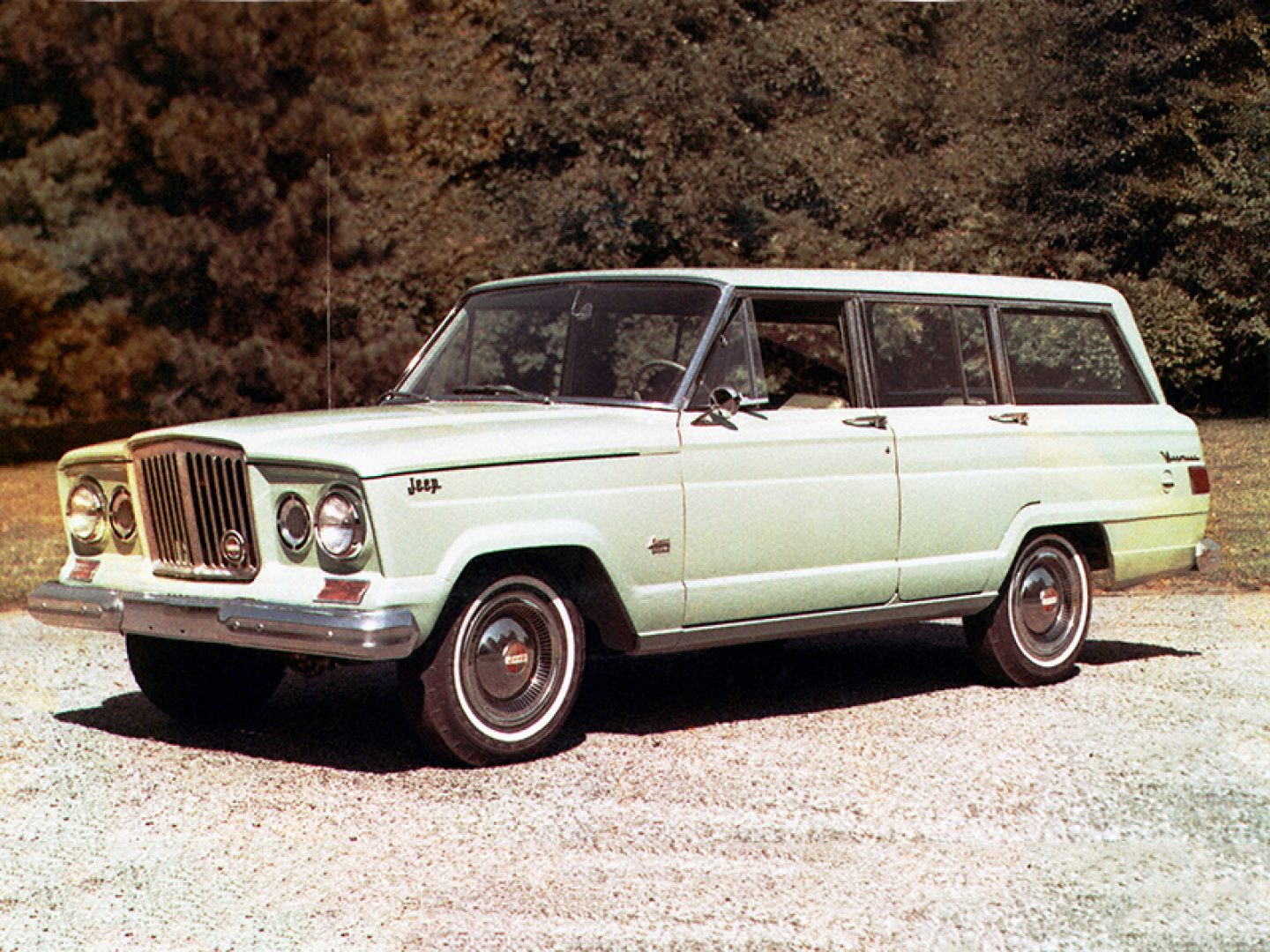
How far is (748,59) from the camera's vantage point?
75.7 ft

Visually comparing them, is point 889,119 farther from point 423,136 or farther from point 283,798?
point 283,798

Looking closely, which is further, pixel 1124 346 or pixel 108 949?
pixel 1124 346

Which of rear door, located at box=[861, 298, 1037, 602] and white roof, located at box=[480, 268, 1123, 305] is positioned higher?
white roof, located at box=[480, 268, 1123, 305]

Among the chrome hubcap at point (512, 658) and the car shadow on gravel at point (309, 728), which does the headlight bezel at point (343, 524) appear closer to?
the chrome hubcap at point (512, 658)

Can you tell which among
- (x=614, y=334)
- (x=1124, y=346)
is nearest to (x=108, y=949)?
(x=614, y=334)

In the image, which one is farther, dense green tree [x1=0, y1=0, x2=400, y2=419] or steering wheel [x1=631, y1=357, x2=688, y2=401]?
dense green tree [x1=0, y1=0, x2=400, y2=419]

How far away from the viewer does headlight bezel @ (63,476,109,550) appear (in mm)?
7598

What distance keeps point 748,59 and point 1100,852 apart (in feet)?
60.6

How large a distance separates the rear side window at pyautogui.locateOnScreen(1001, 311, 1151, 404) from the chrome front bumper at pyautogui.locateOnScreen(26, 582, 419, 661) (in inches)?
156

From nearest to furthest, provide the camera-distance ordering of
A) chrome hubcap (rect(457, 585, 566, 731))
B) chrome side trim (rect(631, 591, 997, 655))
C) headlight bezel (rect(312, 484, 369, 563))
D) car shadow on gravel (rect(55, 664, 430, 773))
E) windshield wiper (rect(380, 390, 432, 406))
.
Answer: headlight bezel (rect(312, 484, 369, 563)) < chrome hubcap (rect(457, 585, 566, 731)) < car shadow on gravel (rect(55, 664, 430, 773)) < chrome side trim (rect(631, 591, 997, 655)) < windshield wiper (rect(380, 390, 432, 406))

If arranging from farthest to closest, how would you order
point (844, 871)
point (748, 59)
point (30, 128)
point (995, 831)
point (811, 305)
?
1. point (30, 128)
2. point (748, 59)
3. point (811, 305)
4. point (995, 831)
5. point (844, 871)

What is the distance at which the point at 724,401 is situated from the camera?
7.54m

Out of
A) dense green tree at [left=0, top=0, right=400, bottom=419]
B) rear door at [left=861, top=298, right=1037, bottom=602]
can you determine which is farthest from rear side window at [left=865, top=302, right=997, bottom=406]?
dense green tree at [left=0, top=0, right=400, bottom=419]

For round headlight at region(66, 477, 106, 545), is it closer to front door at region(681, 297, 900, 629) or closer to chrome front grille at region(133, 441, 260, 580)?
chrome front grille at region(133, 441, 260, 580)
